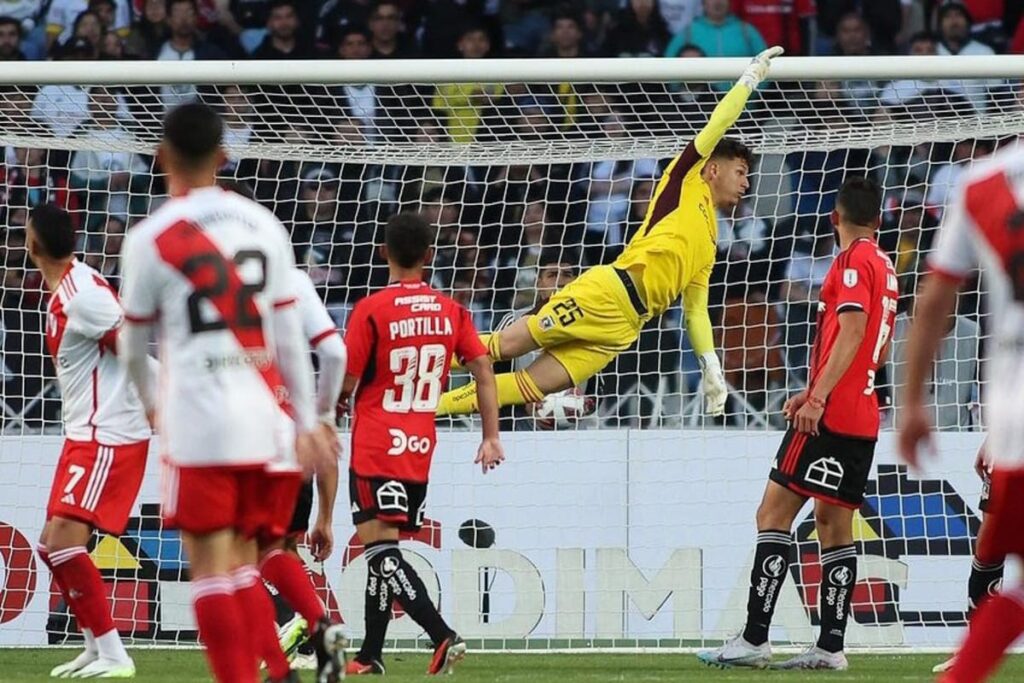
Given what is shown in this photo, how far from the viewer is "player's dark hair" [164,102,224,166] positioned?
4785mm

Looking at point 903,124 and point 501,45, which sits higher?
point 501,45

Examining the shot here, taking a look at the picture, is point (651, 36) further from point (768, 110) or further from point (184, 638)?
point (184, 638)

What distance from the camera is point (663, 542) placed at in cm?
Answer: 958

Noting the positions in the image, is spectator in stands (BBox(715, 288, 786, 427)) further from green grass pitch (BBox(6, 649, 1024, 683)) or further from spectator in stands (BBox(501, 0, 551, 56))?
spectator in stands (BBox(501, 0, 551, 56))

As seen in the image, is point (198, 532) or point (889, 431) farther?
point (889, 431)

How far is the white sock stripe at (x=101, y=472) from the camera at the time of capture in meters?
7.51

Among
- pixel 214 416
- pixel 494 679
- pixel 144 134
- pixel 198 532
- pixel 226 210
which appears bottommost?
pixel 494 679

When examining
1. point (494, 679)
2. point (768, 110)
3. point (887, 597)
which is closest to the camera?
point (494, 679)

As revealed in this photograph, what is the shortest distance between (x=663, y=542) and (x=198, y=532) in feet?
16.9

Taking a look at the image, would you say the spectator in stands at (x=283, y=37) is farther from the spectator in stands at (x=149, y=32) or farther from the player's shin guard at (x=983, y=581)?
the player's shin guard at (x=983, y=581)

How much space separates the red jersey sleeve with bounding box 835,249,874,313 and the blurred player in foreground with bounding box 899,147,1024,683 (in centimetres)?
329

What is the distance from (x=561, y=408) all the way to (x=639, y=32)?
5.49 meters

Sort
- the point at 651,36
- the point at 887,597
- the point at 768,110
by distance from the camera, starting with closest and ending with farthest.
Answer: the point at 887,597 → the point at 768,110 → the point at 651,36

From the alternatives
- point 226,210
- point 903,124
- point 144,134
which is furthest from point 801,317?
point 226,210
